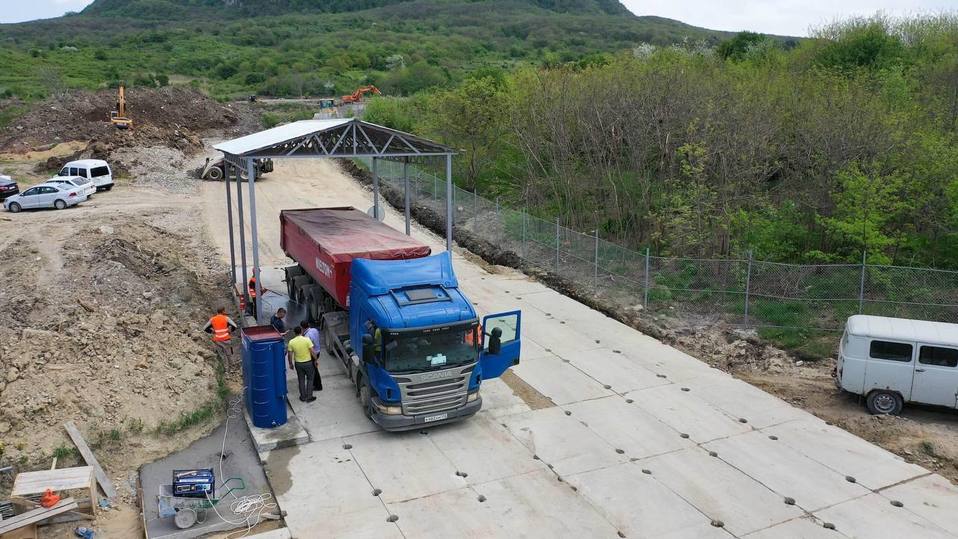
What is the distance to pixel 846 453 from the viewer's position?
42.6ft

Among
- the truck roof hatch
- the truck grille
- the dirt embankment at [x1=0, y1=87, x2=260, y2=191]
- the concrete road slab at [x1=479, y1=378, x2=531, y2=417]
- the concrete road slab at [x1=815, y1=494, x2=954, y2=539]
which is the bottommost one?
the concrete road slab at [x1=815, y1=494, x2=954, y2=539]

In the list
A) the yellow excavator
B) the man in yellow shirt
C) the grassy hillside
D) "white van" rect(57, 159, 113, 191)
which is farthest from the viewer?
the grassy hillside

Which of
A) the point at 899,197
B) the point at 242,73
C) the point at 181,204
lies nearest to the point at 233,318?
the point at 181,204

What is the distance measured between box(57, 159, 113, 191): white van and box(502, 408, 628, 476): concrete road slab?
29749mm

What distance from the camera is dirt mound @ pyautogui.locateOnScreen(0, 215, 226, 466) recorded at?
12680mm

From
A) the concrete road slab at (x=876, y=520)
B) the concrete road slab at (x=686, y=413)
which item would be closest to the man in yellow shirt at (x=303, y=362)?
the concrete road slab at (x=686, y=413)

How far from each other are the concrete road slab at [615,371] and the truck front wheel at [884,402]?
13.0 ft

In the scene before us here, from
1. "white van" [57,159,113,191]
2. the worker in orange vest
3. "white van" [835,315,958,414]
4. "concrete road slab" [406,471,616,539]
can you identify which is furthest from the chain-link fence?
"white van" [57,159,113,191]

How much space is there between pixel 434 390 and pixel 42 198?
27.2m

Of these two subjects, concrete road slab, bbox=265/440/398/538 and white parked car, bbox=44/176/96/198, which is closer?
concrete road slab, bbox=265/440/398/538

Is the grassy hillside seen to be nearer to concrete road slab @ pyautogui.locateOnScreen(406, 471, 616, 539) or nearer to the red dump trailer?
the red dump trailer

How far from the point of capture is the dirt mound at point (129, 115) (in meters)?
46.3

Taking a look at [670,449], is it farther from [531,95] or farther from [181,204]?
[181,204]

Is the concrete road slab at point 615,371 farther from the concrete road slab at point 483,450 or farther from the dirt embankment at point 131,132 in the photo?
the dirt embankment at point 131,132
